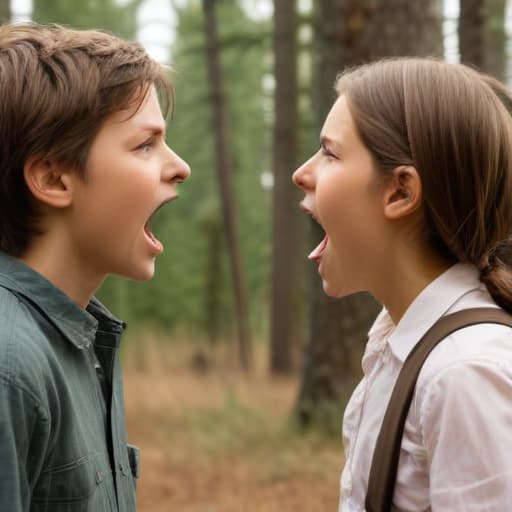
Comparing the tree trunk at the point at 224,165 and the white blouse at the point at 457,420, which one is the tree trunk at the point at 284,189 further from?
the white blouse at the point at 457,420

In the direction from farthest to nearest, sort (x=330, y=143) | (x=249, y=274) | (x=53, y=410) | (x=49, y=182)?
1. (x=249, y=274)
2. (x=330, y=143)
3. (x=49, y=182)
4. (x=53, y=410)

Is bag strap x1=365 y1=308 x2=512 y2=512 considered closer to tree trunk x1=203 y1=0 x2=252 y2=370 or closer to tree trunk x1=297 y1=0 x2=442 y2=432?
tree trunk x1=297 y1=0 x2=442 y2=432

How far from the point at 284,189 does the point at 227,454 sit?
6.12 meters

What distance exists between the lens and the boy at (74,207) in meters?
2.04

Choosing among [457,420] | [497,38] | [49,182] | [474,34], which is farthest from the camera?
[497,38]

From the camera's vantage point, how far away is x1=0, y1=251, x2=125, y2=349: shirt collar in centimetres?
211

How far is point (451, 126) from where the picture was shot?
2104mm

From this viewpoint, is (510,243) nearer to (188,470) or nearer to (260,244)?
(188,470)

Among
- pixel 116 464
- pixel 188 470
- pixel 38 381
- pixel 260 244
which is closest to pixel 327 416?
pixel 188 470

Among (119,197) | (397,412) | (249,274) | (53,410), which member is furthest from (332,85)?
(249,274)

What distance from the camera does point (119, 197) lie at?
2.23 metres

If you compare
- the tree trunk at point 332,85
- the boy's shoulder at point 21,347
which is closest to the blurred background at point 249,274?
the tree trunk at point 332,85

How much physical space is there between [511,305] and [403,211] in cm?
35

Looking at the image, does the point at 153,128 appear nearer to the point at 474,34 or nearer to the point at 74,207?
the point at 74,207
